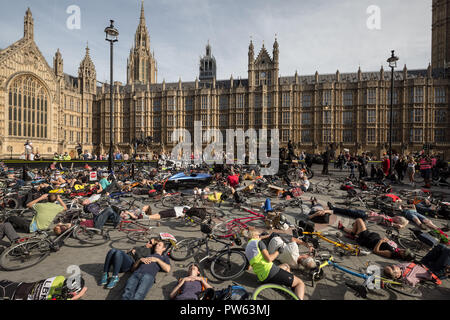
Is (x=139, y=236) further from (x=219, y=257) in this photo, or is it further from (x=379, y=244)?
(x=379, y=244)

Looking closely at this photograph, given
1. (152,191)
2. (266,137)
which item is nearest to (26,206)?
(152,191)

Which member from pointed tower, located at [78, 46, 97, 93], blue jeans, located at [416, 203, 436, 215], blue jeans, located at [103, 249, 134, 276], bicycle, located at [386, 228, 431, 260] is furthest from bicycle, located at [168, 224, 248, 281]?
pointed tower, located at [78, 46, 97, 93]

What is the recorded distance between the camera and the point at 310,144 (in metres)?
44.7

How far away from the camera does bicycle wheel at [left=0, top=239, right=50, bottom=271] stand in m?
4.86

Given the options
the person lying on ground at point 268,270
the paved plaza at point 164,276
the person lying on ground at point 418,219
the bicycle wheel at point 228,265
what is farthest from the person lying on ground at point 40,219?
the person lying on ground at point 418,219

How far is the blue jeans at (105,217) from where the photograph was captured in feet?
21.4

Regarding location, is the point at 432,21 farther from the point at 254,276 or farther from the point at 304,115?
the point at 254,276

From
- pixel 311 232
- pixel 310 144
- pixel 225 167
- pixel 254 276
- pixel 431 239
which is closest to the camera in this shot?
pixel 254 276

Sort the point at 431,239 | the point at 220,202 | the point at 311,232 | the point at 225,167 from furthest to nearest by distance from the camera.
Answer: the point at 225,167
the point at 220,202
the point at 311,232
the point at 431,239

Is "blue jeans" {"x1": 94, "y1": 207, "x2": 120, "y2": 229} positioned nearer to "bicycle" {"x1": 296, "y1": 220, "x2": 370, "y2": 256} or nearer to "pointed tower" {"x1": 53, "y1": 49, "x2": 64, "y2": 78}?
"bicycle" {"x1": 296, "y1": 220, "x2": 370, "y2": 256}

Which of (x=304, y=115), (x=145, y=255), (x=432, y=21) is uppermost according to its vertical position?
(x=432, y=21)

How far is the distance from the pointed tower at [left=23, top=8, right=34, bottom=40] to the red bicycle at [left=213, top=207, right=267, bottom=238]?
54.7 meters

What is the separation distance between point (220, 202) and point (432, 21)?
73.4m

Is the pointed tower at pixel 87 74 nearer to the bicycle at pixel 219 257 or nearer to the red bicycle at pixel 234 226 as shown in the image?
the red bicycle at pixel 234 226
